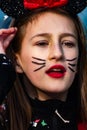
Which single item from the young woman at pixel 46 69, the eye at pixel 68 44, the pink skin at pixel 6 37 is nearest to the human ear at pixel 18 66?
the young woman at pixel 46 69

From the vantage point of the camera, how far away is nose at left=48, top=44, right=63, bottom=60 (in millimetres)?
1896

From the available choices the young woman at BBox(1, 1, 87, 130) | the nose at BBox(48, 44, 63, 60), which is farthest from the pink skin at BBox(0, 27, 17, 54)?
the nose at BBox(48, 44, 63, 60)

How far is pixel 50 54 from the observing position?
192cm

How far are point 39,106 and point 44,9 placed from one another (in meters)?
0.42

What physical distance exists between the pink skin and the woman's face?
7cm

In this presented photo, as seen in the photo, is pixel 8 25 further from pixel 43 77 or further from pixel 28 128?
pixel 28 128

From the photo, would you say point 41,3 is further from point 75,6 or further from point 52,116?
point 52,116

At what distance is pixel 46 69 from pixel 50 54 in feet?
0.21

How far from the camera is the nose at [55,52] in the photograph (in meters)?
1.90

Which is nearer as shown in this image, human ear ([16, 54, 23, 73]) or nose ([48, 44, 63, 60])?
nose ([48, 44, 63, 60])

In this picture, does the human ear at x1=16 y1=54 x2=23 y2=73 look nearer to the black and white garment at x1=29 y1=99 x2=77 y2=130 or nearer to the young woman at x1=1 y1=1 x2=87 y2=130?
the young woman at x1=1 y1=1 x2=87 y2=130

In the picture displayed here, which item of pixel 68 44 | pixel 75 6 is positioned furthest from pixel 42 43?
pixel 75 6

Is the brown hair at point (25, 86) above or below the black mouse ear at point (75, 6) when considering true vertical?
below

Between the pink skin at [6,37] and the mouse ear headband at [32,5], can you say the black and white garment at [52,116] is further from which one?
the mouse ear headband at [32,5]
